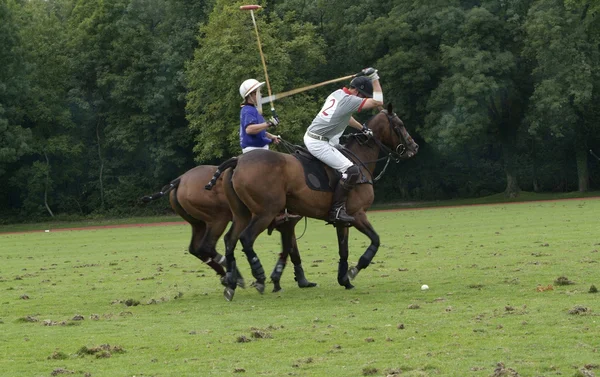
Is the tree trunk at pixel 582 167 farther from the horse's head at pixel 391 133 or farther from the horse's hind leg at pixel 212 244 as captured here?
the horse's hind leg at pixel 212 244

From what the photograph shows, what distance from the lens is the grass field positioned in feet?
26.2

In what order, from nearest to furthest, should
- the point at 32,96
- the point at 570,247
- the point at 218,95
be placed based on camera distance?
the point at 570,247 < the point at 218,95 < the point at 32,96

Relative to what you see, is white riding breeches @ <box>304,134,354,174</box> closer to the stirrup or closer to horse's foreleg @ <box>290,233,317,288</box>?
the stirrup

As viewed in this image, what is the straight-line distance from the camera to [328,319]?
10.5 metres

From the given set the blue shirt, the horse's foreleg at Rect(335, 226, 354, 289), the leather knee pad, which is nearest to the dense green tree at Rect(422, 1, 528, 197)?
the blue shirt

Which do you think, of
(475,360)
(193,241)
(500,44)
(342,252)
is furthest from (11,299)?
(500,44)

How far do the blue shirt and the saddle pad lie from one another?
796 millimetres

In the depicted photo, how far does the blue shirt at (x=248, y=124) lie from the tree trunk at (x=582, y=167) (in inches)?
1613

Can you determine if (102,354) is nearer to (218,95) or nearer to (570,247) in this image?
(570,247)

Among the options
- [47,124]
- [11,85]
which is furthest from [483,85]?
[11,85]

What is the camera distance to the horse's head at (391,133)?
14422mm

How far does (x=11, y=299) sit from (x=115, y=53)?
152 ft

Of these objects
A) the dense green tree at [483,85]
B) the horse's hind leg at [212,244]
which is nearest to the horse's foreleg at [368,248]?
the horse's hind leg at [212,244]

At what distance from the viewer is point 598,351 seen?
7.79 m
